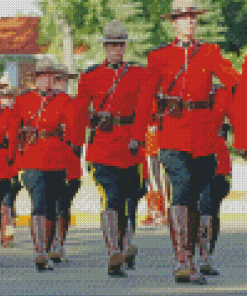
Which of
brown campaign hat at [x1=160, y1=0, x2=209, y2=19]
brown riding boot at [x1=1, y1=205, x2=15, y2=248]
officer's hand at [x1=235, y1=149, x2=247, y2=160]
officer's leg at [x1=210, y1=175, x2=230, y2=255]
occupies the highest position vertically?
brown campaign hat at [x1=160, y1=0, x2=209, y2=19]

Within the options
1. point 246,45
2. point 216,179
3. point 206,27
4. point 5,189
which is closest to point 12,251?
point 5,189

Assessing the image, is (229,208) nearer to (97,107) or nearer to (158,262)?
(158,262)

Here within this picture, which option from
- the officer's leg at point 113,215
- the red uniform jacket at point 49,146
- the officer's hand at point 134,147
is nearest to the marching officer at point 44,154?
the red uniform jacket at point 49,146

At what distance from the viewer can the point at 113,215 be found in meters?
10.4

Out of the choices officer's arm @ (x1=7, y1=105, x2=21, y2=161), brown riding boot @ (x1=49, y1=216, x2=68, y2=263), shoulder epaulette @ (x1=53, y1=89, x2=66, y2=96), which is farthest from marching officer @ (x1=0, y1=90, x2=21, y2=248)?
brown riding boot @ (x1=49, y1=216, x2=68, y2=263)

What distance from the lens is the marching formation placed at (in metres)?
9.47

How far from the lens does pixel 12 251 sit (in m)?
13.3

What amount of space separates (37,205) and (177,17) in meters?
2.68

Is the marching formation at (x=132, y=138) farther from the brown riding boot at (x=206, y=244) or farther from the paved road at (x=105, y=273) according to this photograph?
the paved road at (x=105, y=273)

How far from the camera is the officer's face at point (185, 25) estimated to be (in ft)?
30.8

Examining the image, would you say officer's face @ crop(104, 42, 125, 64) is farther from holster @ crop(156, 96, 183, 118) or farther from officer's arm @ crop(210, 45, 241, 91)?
officer's arm @ crop(210, 45, 241, 91)

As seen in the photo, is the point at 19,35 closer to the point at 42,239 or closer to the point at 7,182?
the point at 7,182

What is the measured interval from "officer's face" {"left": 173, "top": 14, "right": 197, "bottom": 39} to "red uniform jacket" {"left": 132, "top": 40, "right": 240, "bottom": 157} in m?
0.11

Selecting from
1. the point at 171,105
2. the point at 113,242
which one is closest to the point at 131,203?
the point at 113,242
